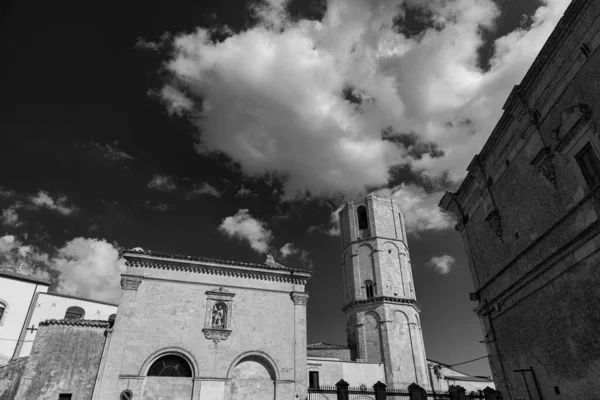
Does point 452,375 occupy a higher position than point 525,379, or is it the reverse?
point 452,375

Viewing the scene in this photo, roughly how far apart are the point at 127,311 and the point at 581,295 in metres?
17.4

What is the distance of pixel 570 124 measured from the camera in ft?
33.0

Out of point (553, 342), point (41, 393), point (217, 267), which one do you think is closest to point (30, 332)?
point (41, 393)

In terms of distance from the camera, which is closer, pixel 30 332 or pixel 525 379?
pixel 525 379

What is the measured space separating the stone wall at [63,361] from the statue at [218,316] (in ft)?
15.9

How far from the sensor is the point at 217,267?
19.8 m

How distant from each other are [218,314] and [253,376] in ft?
11.2

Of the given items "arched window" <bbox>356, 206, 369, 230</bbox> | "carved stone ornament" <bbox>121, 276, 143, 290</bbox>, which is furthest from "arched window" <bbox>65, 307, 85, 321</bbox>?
"arched window" <bbox>356, 206, 369, 230</bbox>

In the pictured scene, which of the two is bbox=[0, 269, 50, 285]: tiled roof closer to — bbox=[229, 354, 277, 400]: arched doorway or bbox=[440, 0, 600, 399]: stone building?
bbox=[229, 354, 277, 400]: arched doorway

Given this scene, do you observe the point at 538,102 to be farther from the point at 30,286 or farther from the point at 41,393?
the point at 30,286

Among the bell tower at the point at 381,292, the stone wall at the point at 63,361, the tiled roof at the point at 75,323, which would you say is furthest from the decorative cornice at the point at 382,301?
the stone wall at the point at 63,361

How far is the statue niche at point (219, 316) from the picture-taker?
1842 cm

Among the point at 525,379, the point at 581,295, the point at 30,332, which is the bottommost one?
the point at 525,379

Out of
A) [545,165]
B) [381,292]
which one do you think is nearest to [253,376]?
[381,292]
